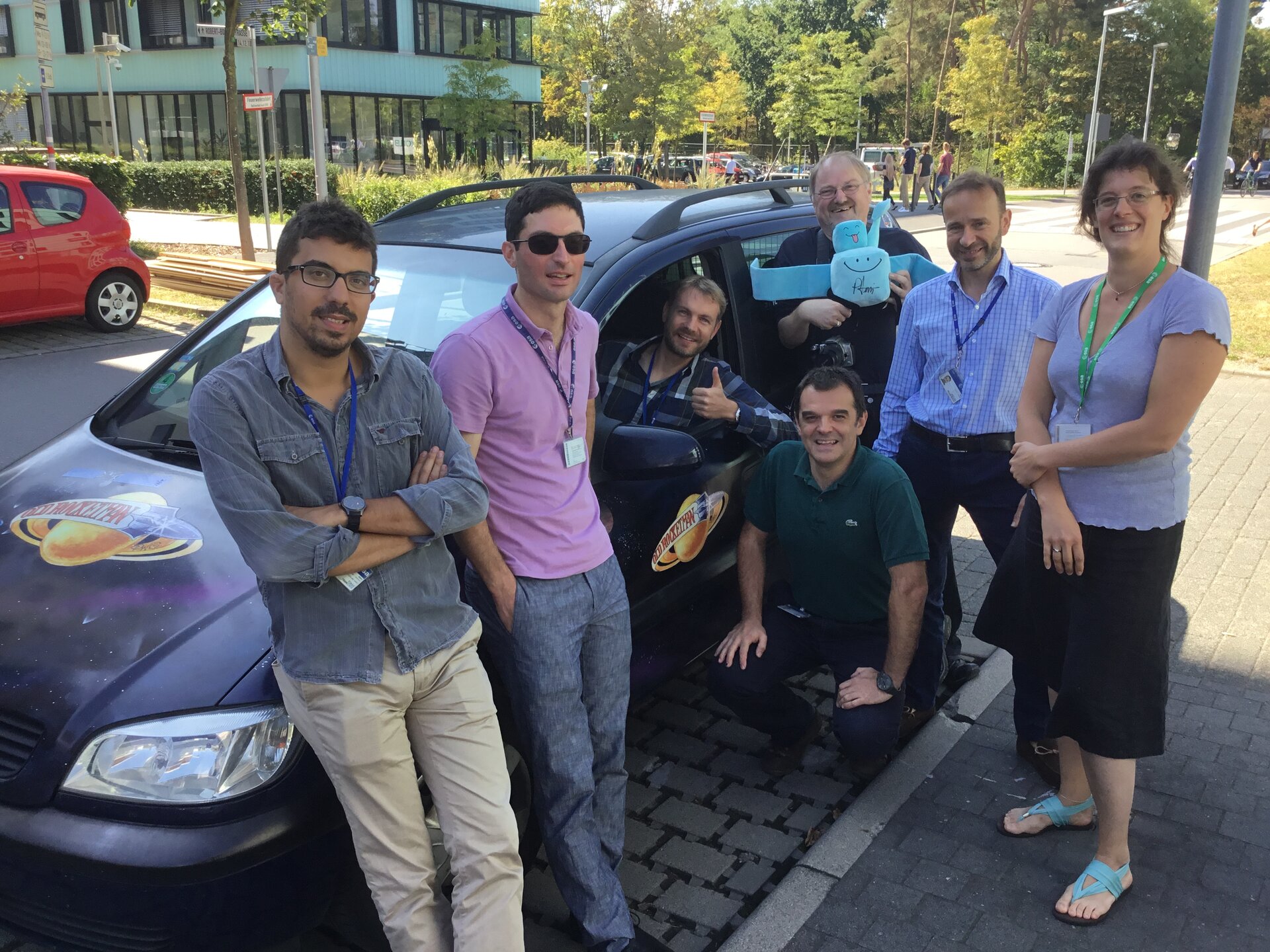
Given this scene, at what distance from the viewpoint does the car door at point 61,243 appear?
10070 mm

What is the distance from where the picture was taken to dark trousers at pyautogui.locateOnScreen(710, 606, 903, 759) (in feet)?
11.6

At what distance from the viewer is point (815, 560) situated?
144 inches

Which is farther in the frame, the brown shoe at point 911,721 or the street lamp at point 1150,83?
the street lamp at point 1150,83

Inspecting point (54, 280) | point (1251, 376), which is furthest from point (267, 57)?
point (1251, 376)

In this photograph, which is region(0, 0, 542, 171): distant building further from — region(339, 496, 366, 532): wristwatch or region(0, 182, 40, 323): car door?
region(339, 496, 366, 532): wristwatch

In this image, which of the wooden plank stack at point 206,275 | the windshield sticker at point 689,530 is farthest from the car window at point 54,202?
the windshield sticker at point 689,530

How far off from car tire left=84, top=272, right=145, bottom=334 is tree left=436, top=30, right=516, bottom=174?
81.8ft

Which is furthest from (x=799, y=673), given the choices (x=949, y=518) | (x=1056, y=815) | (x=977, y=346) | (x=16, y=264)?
(x=16, y=264)

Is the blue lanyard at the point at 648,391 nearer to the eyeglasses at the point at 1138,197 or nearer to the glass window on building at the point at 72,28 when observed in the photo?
the eyeglasses at the point at 1138,197

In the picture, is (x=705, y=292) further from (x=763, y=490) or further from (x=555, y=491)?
(x=555, y=491)

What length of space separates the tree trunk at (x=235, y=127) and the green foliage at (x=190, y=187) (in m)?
11.1

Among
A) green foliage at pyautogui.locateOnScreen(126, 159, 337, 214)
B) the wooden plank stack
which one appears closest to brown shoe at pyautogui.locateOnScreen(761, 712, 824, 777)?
the wooden plank stack

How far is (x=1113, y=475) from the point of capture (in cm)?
287

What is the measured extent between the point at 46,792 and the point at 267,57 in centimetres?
3714
